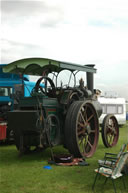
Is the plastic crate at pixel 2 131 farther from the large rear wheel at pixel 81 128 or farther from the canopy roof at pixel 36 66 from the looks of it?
the large rear wheel at pixel 81 128

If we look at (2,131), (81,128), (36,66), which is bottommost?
(2,131)

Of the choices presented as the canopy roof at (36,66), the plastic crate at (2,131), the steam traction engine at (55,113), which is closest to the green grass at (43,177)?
the steam traction engine at (55,113)

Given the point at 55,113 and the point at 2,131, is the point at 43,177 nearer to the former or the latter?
the point at 55,113

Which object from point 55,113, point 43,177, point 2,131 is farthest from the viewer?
point 2,131

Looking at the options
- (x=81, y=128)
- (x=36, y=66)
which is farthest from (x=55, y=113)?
(x=36, y=66)

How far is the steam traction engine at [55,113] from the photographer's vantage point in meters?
6.29

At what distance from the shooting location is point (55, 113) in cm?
673

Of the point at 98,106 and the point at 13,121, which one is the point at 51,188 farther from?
the point at 98,106

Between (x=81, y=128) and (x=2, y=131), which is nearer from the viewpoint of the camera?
(x=81, y=128)

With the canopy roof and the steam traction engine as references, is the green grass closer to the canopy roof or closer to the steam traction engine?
the steam traction engine

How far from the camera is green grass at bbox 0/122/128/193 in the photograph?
452cm

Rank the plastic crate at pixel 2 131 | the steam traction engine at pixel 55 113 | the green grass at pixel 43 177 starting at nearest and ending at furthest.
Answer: the green grass at pixel 43 177, the steam traction engine at pixel 55 113, the plastic crate at pixel 2 131

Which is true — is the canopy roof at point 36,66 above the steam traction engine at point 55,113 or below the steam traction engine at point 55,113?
above

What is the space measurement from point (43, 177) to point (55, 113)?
6.13ft
